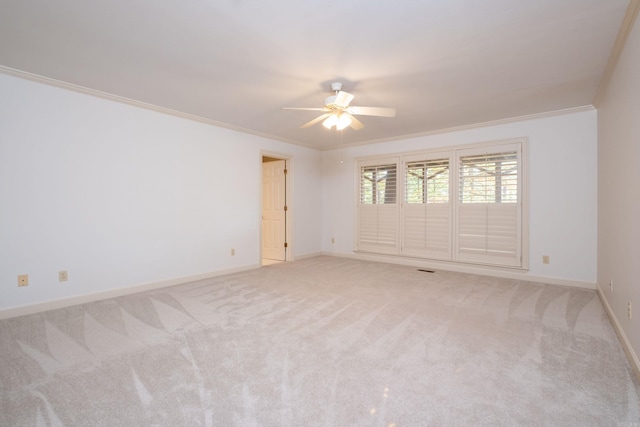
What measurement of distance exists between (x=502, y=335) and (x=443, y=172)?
317 centimetres

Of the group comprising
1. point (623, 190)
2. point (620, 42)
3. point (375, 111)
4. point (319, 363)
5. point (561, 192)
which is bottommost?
point (319, 363)

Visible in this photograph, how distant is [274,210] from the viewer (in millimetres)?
6242

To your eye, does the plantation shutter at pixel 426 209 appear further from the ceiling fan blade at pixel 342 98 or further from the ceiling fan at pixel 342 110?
the ceiling fan blade at pixel 342 98

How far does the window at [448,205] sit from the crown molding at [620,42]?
53.0 inches

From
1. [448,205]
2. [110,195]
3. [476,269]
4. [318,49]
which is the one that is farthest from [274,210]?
[318,49]

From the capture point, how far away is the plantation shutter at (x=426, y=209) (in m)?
5.10

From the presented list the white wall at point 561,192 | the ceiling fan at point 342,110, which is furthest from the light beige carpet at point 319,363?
the ceiling fan at point 342,110

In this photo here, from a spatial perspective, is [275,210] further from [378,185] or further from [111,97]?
[111,97]

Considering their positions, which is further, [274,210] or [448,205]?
[274,210]

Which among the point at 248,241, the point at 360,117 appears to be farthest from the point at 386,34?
the point at 248,241

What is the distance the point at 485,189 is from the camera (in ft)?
15.4

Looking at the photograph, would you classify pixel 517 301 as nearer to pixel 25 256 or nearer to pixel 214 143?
pixel 214 143

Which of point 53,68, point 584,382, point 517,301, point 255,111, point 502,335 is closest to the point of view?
point 584,382

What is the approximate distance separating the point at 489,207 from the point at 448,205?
61 cm
